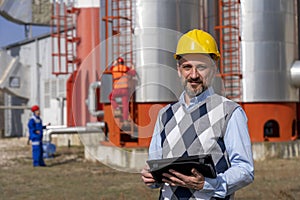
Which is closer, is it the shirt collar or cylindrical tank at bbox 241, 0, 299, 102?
the shirt collar

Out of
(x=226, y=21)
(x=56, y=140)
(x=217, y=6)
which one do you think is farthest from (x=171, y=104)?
(x=56, y=140)

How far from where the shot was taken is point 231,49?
1139 centimetres

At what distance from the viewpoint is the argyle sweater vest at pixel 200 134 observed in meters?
1.94

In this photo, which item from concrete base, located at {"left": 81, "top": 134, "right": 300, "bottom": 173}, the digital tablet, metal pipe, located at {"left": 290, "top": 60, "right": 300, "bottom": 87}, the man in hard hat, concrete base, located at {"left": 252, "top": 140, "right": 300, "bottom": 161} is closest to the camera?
the digital tablet

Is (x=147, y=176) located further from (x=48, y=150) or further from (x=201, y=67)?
(x=48, y=150)

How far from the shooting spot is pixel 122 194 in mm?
7320

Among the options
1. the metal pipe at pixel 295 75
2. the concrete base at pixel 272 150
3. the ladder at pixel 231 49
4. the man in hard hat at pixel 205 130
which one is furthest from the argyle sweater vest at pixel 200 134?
the metal pipe at pixel 295 75

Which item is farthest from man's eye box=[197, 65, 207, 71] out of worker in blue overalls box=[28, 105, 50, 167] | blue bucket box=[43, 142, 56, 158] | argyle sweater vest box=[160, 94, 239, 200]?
blue bucket box=[43, 142, 56, 158]

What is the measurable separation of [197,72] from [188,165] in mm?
381

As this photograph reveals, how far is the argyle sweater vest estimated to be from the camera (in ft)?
6.38

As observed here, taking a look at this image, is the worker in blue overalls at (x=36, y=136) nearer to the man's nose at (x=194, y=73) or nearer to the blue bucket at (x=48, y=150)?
the blue bucket at (x=48, y=150)

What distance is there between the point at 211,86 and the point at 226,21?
32.7ft

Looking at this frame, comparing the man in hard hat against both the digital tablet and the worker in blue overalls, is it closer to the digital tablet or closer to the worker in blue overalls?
the digital tablet

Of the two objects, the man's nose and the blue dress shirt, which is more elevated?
the man's nose
